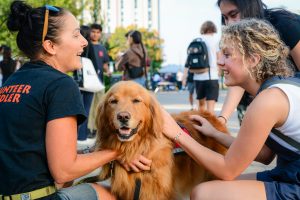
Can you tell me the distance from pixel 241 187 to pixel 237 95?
1620mm

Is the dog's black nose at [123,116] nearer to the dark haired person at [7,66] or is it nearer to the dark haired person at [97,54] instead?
the dark haired person at [97,54]

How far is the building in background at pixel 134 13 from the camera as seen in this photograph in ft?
403

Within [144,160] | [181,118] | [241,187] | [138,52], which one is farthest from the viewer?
[138,52]

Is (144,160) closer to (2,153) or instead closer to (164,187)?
(164,187)

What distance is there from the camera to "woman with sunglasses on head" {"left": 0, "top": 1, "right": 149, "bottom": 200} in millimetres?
2156

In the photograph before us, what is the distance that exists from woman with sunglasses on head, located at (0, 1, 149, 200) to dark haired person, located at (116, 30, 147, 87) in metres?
6.23

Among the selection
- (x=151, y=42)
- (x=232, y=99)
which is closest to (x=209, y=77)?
(x=232, y=99)

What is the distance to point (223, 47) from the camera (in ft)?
8.46

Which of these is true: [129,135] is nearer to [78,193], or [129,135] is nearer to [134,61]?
[78,193]

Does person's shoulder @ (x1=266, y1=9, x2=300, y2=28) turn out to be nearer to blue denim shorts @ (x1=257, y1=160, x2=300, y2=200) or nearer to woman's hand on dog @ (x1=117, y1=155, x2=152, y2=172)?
blue denim shorts @ (x1=257, y1=160, x2=300, y2=200)

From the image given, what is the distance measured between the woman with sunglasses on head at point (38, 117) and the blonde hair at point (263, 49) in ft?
3.22

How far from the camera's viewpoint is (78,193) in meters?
2.56

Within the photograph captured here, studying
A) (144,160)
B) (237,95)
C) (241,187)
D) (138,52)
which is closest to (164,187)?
(144,160)

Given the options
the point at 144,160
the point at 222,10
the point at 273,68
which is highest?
the point at 222,10
